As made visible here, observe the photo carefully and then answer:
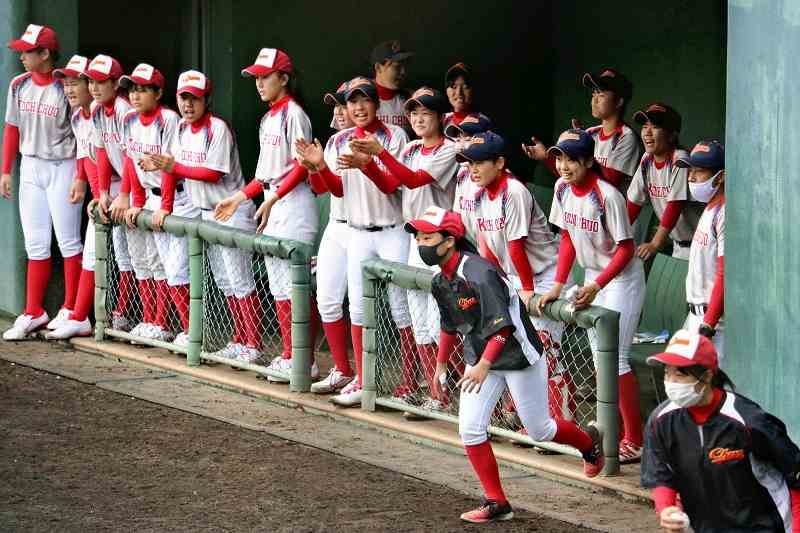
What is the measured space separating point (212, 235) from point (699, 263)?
300 centimetres

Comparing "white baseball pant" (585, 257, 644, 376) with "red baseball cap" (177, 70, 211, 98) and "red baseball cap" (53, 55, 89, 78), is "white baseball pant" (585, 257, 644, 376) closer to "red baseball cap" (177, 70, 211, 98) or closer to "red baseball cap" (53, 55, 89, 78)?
"red baseball cap" (177, 70, 211, 98)

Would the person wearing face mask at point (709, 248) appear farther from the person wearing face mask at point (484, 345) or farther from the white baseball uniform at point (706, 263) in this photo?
the person wearing face mask at point (484, 345)

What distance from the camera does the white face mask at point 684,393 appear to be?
4.59 m

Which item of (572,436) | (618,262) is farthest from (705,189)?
(572,436)

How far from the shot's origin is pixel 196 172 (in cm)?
870

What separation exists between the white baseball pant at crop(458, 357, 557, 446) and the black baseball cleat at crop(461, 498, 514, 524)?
0.24m

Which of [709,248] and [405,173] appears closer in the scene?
[709,248]

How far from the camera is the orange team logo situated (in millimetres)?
4578

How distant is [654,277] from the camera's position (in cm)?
812


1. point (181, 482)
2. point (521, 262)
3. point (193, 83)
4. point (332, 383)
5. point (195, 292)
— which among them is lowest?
point (181, 482)

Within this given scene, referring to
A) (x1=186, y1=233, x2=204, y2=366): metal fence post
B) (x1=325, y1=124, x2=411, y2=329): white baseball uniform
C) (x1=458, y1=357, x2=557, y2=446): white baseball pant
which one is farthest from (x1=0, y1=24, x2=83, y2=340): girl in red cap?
(x1=458, y1=357, x2=557, y2=446): white baseball pant

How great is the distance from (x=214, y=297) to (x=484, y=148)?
98.7 inches

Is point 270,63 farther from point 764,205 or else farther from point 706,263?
point 764,205

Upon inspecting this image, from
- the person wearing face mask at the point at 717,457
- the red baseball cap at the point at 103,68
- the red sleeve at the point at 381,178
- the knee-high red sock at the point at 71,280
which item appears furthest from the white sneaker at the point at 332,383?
the person wearing face mask at the point at 717,457
